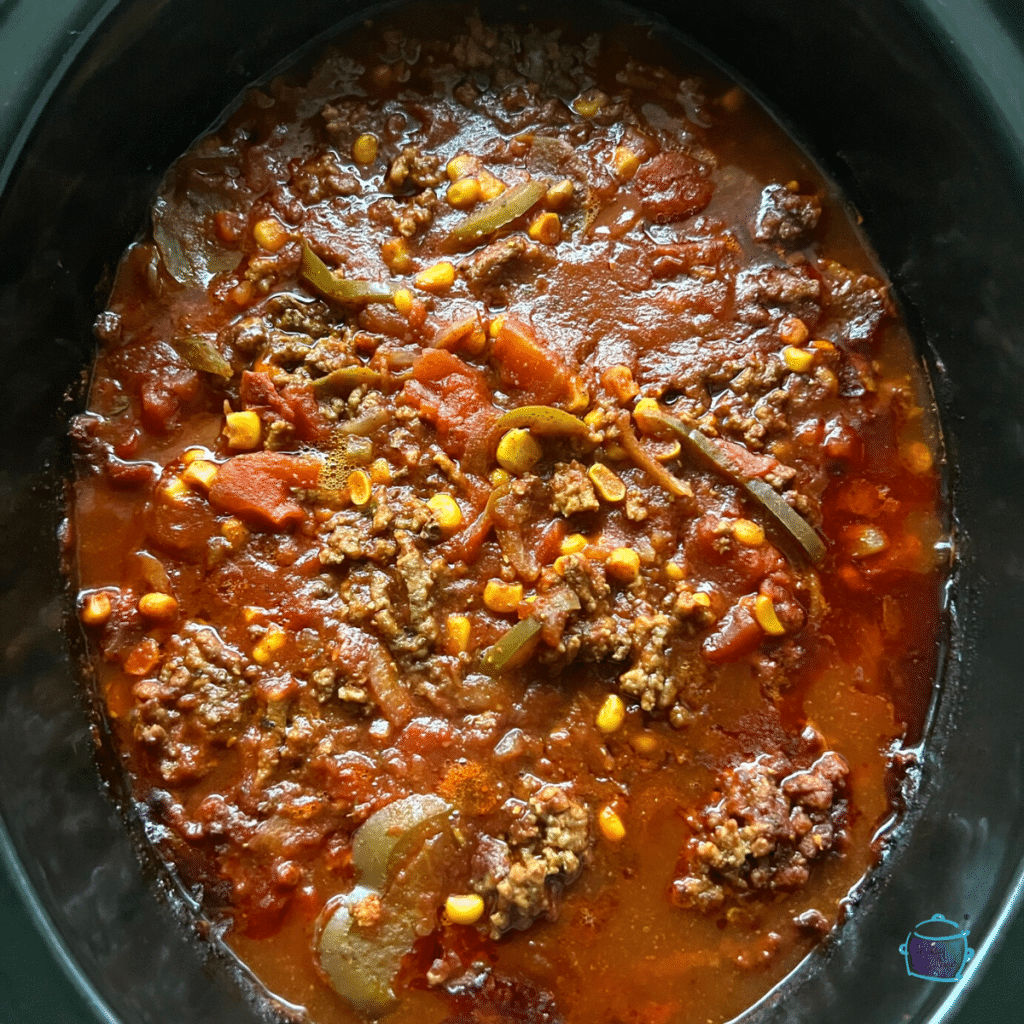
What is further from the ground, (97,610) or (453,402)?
(453,402)

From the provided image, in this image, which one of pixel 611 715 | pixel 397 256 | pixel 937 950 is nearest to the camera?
pixel 937 950

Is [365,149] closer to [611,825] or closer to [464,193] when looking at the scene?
[464,193]

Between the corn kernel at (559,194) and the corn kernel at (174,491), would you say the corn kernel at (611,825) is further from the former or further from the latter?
the corn kernel at (559,194)

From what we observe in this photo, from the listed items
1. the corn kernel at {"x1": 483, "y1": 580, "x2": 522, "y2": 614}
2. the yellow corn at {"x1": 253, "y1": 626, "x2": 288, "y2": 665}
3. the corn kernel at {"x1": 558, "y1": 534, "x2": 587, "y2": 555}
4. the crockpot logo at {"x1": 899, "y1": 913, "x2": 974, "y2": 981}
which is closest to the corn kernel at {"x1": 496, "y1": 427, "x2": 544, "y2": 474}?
the corn kernel at {"x1": 558, "y1": 534, "x2": 587, "y2": 555}

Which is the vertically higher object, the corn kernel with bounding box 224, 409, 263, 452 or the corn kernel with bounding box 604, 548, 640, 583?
the corn kernel with bounding box 224, 409, 263, 452

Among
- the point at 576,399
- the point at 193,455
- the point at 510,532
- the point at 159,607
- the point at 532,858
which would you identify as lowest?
the point at 532,858

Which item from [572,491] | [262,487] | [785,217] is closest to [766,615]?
[572,491]

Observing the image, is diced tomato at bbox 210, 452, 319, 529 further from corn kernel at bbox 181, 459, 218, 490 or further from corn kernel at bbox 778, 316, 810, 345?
corn kernel at bbox 778, 316, 810, 345

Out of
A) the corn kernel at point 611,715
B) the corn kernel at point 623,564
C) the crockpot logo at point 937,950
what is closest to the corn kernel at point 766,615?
the corn kernel at point 623,564
